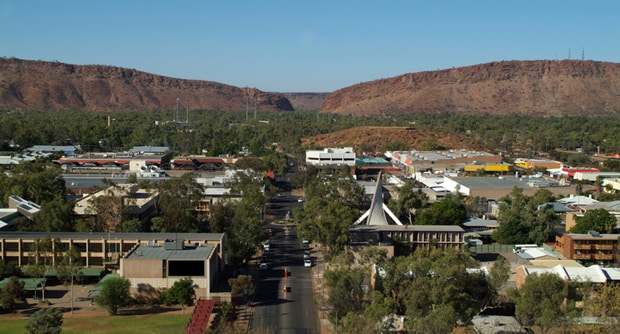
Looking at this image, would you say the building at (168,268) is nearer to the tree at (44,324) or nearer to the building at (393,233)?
the tree at (44,324)

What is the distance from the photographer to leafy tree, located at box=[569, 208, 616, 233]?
163 ft

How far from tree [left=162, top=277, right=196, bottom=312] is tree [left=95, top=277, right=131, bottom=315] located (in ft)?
6.74

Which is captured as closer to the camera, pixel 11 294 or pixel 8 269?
pixel 11 294

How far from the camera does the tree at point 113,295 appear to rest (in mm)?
34219

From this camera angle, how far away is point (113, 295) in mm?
34250

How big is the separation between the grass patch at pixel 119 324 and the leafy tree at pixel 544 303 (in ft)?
49.9

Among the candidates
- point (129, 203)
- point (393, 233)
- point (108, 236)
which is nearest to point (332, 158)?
point (129, 203)

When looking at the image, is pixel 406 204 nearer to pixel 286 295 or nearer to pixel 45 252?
pixel 286 295

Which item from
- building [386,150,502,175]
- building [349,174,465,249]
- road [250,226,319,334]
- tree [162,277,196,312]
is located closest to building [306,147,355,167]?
building [386,150,502,175]

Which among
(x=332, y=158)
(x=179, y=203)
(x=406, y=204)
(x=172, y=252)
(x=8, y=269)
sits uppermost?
(x=332, y=158)

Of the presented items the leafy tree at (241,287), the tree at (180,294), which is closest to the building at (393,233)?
the leafy tree at (241,287)

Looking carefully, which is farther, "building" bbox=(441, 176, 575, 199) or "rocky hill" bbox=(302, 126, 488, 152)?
"rocky hill" bbox=(302, 126, 488, 152)

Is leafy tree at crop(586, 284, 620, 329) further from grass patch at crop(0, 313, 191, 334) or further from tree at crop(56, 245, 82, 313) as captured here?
tree at crop(56, 245, 82, 313)

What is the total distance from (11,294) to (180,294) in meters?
8.16
